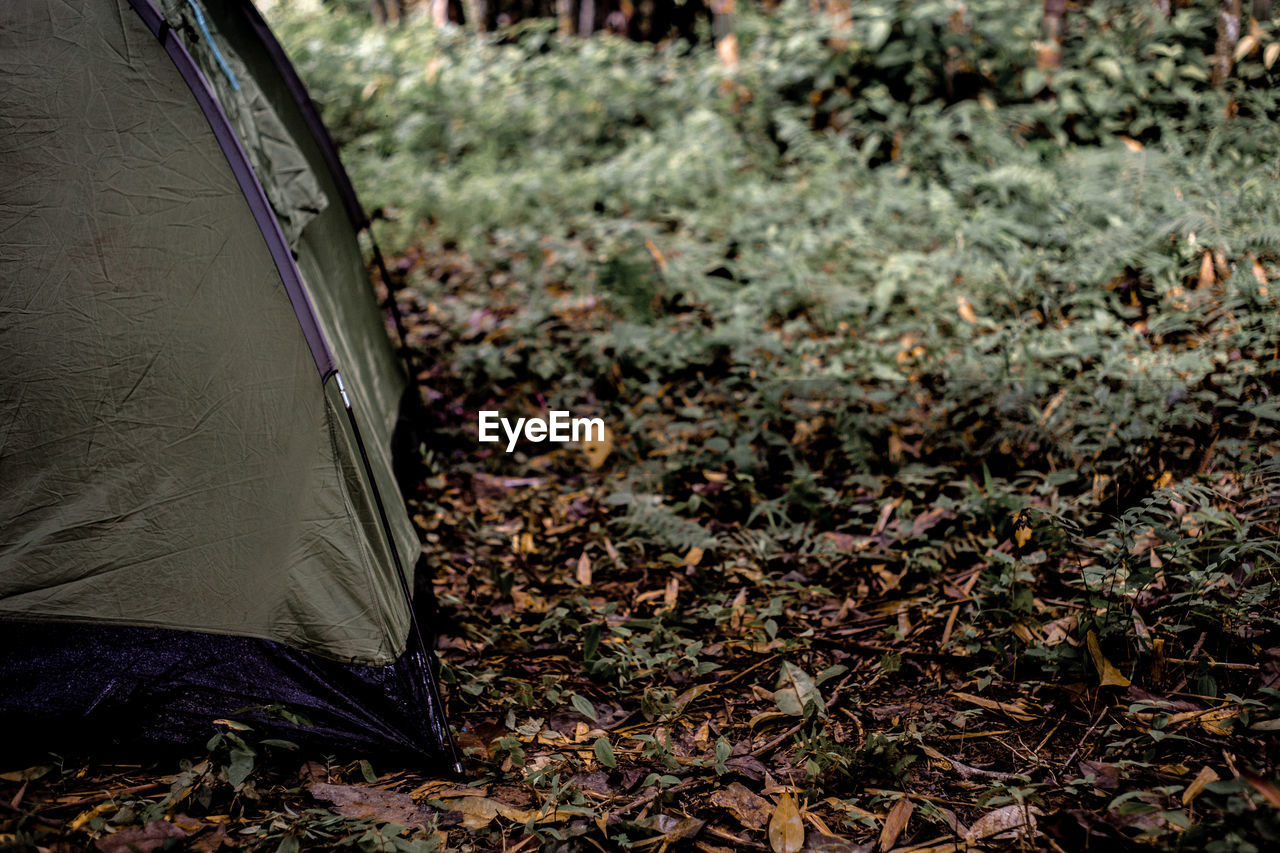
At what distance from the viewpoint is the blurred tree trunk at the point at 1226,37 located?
5.93 m

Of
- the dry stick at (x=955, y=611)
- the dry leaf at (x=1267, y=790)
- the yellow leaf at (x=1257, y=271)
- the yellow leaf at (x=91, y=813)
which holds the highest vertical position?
the dry leaf at (x=1267, y=790)

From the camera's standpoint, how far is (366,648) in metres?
2.63

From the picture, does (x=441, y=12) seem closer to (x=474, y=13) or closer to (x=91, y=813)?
(x=474, y=13)

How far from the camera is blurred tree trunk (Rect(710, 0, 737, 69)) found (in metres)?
8.43

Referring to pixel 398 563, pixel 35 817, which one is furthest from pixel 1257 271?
pixel 35 817

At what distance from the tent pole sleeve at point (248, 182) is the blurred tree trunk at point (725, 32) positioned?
21.8 feet

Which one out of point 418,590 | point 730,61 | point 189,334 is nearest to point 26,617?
point 189,334

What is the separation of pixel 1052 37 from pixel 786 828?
22.3 ft

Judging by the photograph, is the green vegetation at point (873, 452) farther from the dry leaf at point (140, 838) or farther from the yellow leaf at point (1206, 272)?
the dry leaf at point (140, 838)

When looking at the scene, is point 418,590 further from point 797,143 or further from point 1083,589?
point 797,143

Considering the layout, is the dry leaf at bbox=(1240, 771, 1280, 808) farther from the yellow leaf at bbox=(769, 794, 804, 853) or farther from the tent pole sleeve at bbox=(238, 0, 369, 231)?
the tent pole sleeve at bbox=(238, 0, 369, 231)

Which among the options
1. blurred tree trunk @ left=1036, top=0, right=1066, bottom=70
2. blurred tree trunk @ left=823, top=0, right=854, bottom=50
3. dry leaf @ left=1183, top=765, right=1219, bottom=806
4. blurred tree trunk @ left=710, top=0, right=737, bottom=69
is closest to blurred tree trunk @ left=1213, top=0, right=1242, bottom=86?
blurred tree trunk @ left=1036, top=0, right=1066, bottom=70

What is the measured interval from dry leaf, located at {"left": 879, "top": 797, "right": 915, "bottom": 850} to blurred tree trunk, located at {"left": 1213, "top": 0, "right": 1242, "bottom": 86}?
6.08 meters

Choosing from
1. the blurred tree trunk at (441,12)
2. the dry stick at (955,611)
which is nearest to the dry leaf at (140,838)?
the dry stick at (955,611)
